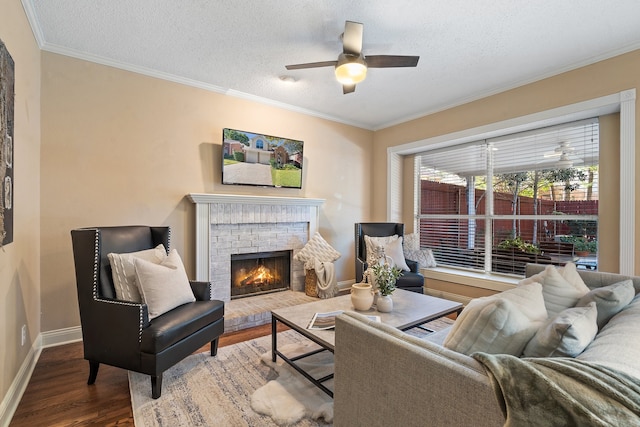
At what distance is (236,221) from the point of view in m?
3.57

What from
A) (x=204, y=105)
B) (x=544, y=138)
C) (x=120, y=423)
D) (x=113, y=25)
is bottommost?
(x=120, y=423)

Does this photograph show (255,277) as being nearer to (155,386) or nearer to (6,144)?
(155,386)

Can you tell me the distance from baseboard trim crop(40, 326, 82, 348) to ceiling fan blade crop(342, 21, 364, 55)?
11.3ft

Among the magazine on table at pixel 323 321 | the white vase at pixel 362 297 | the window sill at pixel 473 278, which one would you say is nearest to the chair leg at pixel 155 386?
the magazine on table at pixel 323 321

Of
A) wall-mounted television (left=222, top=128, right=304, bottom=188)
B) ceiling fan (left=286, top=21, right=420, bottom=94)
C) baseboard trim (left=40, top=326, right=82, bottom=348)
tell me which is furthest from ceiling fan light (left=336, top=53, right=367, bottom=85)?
baseboard trim (left=40, top=326, right=82, bottom=348)

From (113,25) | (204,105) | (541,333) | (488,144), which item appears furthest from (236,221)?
(488,144)

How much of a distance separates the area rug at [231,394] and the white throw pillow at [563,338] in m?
1.23

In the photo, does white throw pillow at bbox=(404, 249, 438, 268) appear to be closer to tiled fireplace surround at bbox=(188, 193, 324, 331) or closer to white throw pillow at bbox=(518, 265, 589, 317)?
tiled fireplace surround at bbox=(188, 193, 324, 331)

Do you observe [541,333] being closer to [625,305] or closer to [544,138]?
[625,305]

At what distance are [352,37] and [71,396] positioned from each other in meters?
3.17

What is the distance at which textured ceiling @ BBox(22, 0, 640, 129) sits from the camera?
2156mm

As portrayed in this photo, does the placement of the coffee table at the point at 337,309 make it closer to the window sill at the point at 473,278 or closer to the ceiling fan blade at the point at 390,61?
the window sill at the point at 473,278

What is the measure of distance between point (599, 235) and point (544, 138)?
1.19 meters

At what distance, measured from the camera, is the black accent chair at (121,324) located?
1867 mm
